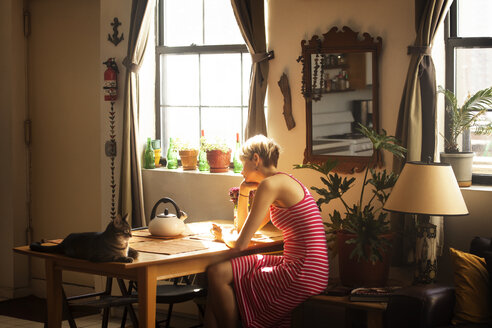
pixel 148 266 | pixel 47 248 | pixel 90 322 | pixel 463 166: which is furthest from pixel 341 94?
pixel 90 322

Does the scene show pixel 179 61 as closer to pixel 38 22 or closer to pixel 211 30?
pixel 211 30

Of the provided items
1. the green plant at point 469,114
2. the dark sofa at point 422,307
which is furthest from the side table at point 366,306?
the green plant at point 469,114

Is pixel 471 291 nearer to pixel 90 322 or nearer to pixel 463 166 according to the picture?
pixel 463 166

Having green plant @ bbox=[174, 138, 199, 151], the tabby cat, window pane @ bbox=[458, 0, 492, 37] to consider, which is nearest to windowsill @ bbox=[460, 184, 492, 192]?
window pane @ bbox=[458, 0, 492, 37]

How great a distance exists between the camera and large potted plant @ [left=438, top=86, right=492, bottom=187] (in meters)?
4.36

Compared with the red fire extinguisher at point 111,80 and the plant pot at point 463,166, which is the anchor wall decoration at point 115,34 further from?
the plant pot at point 463,166

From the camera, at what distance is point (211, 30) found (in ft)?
18.0

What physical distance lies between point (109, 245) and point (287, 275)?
39.0 inches

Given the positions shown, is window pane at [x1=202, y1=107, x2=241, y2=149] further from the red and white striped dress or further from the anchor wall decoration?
the red and white striped dress

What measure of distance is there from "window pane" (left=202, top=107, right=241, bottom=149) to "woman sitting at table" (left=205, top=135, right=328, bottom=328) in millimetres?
1393

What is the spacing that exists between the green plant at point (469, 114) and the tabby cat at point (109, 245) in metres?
2.08

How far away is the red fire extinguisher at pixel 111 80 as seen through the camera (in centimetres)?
565

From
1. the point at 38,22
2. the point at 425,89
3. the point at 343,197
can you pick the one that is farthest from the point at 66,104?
the point at 425,89

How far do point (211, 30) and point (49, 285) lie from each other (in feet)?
7.67
